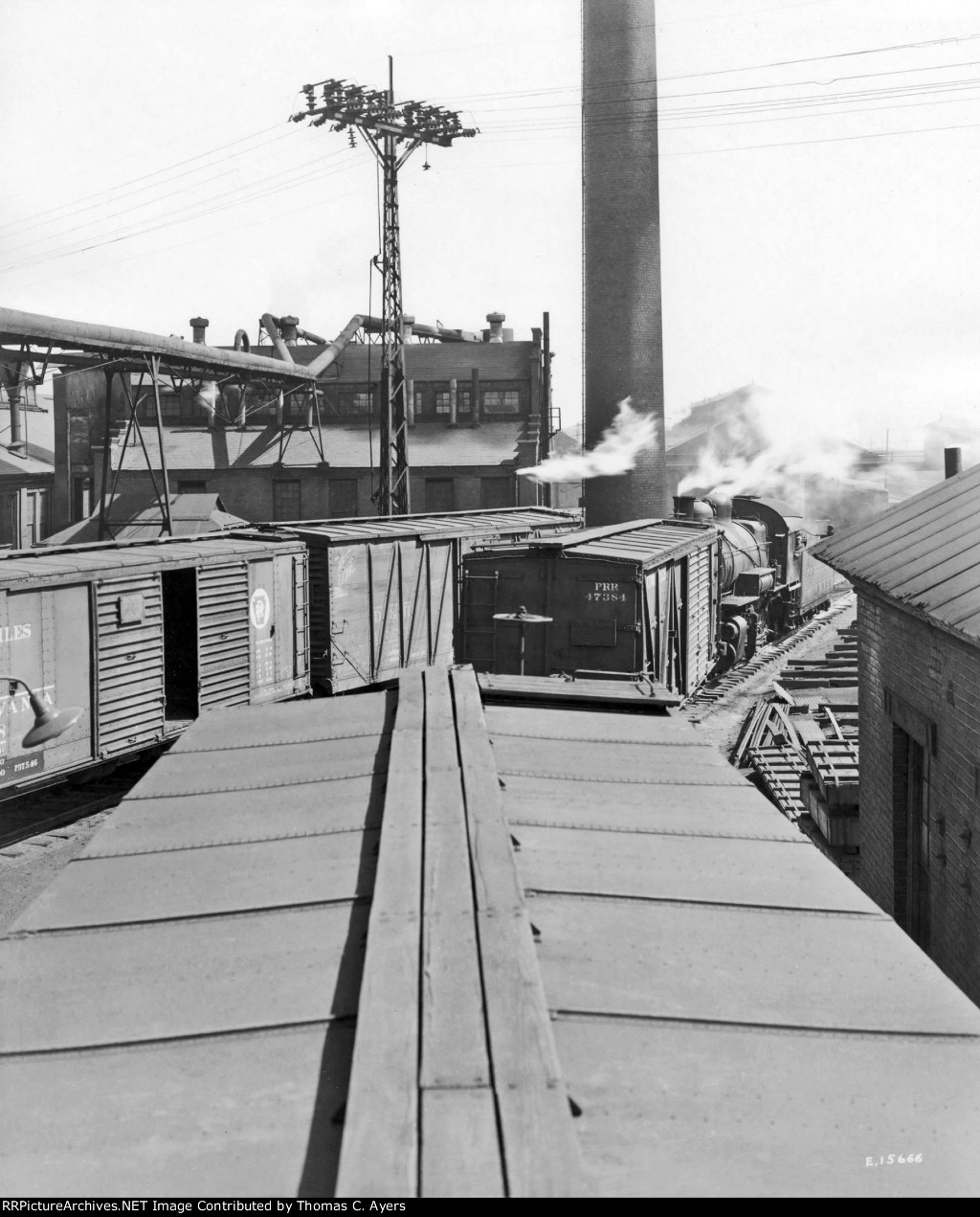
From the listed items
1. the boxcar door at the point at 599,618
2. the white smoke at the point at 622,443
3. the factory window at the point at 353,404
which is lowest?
the boxcar door at the point at 599,618

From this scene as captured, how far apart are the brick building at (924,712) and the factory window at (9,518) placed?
30534 millimetres

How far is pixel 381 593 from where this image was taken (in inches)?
653

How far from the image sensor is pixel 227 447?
36.0 meters

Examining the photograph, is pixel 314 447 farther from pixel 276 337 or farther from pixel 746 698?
pixel 746 698

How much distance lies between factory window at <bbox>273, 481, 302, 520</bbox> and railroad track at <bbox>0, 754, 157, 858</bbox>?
21436mm

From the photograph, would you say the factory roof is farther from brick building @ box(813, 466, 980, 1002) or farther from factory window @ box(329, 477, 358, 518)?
brick building @ box(813, 466, 980, 1002)

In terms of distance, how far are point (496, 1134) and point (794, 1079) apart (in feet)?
3.03

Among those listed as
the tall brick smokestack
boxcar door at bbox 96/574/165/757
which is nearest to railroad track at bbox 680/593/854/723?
the tall brick smokestack

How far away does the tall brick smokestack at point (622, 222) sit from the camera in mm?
28594

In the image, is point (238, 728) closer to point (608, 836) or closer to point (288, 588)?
point (608, 836)

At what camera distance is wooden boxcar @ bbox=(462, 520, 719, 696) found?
1395 centimetres

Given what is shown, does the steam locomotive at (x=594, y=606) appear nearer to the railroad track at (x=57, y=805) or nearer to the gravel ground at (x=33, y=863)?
the railroad track at (x=57, y=805)

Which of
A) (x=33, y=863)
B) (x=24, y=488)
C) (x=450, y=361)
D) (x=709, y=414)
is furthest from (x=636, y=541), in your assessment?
(x=709, y=414)

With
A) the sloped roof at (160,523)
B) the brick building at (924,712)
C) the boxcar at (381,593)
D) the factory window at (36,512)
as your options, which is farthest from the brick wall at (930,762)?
the factory window at (36,512)
